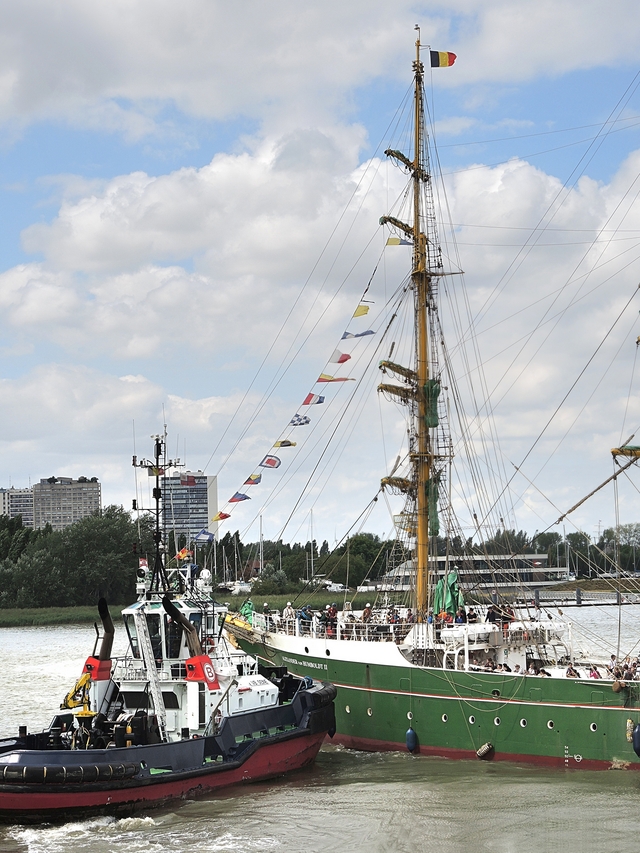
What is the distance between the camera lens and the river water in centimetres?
1973

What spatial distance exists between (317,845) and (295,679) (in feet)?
28.2

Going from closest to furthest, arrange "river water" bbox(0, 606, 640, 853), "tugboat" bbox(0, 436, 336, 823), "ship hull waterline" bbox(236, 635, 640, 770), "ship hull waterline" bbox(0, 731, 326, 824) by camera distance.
A: 1. "river water" bbox(0, 606, 640, 853)
2. "ship hull waterline" bbox(0, 731, 326, 824)
3. "tugboat" bbox(0, 436, 336, 823)
4. "ship hull waterline" bbox(236, 635, 640, 770)

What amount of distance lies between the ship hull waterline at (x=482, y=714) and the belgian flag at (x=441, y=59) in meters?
19.2

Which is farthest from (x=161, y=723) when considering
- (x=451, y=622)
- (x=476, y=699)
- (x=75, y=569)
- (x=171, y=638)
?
(x=75, y=569)

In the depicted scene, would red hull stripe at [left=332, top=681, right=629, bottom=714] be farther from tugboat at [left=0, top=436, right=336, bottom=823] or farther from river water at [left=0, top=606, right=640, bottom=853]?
tugboat at [left=0, top=436, right=336, bottom=823]

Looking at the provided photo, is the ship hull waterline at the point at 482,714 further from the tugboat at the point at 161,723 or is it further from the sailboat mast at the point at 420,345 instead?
the sailboat mast at the point at 420,345

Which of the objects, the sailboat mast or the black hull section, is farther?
the sailboat mast

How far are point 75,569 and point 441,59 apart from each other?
6197cm

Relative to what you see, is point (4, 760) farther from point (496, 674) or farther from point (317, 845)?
point (496, 674)

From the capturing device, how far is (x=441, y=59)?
34312 millimetres

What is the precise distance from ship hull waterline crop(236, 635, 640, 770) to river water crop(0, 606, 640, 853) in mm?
492

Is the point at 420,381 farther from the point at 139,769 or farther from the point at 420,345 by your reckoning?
the point at 139,769

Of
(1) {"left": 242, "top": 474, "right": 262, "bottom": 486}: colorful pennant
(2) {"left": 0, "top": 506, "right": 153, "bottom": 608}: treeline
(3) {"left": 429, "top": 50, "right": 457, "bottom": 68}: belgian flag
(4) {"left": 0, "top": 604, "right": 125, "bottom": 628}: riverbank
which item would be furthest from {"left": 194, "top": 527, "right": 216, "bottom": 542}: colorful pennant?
(2) {"left": 0, "top": 506, "right": 153, "bottom": 608}: treeline

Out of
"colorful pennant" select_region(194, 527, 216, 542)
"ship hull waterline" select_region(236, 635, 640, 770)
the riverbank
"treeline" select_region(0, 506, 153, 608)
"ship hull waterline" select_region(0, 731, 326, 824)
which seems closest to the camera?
"ship hull waterline" select_region(0, 731, 326, 824)
